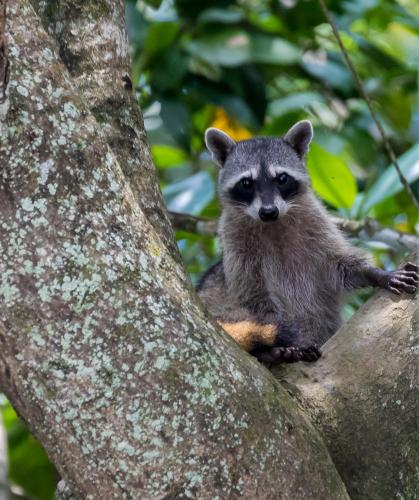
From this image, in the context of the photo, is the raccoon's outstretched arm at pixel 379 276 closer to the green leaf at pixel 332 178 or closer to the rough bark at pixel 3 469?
the green leaf at pixel 332 178

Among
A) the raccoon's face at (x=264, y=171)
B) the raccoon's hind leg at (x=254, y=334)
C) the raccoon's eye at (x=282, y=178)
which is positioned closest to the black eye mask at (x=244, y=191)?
the raccoon's face at (x=264, y=171)

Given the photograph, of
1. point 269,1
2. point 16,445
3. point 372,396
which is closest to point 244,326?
point 372,396

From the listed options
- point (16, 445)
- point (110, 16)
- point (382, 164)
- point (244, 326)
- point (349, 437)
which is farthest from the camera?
point (382, 164)

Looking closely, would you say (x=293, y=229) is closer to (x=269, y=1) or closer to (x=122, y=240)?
(x=269, y=1)

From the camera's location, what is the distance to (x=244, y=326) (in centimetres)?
409

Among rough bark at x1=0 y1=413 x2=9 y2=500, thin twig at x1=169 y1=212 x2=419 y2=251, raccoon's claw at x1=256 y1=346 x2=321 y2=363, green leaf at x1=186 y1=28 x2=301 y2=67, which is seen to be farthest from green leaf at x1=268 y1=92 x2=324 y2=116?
rough bark at x1=0 y1=413 x2=9 y2=500

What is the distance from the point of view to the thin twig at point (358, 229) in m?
5.18

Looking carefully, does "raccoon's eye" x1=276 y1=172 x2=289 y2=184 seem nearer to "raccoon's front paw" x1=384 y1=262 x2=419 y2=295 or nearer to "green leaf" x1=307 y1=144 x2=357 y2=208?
"green leaf" x1=307 y1=144 x2=357 y2=208

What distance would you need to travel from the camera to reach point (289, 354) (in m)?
3.65

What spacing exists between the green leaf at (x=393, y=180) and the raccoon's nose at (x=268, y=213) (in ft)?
2.06

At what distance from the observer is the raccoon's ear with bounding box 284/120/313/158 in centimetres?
570

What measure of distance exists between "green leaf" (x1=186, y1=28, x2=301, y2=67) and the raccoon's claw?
2.76 m

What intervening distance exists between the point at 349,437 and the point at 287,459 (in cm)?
53

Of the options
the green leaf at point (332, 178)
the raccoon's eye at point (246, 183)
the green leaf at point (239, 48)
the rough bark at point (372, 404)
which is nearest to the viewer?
the rough bark at point (372, 404)
